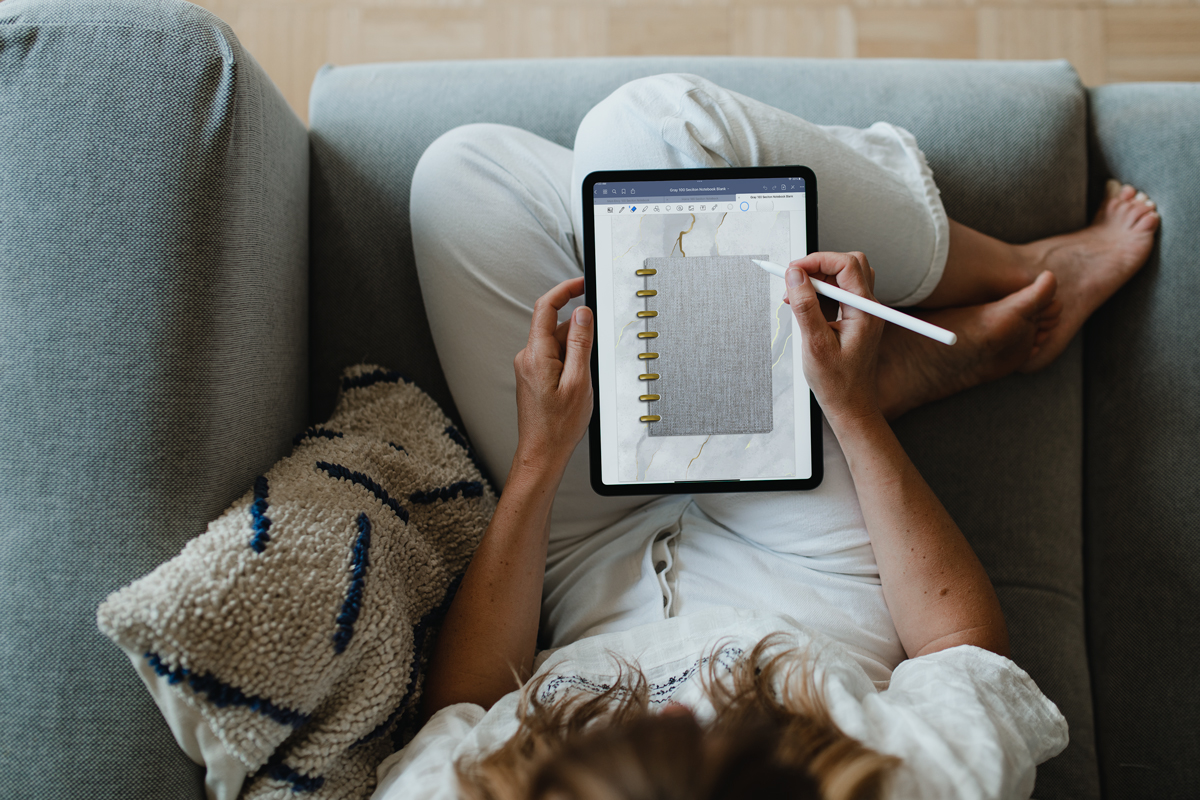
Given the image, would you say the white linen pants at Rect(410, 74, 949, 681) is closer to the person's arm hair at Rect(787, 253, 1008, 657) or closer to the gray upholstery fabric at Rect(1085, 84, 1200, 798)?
the person's arm hair at Rect(787, 253, 1008, 657)

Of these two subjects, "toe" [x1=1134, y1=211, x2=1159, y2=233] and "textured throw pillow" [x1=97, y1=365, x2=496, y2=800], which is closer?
"textured throw pillow" [x1=97, y1=365, x2=496, y2=800]

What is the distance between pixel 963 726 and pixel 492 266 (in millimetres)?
607

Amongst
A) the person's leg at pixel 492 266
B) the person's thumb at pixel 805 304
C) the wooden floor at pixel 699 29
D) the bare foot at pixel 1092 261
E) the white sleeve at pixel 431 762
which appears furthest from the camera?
the wooden floor at pixel 699 29

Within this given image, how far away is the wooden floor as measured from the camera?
4.29 feet

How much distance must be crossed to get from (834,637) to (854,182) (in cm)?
47

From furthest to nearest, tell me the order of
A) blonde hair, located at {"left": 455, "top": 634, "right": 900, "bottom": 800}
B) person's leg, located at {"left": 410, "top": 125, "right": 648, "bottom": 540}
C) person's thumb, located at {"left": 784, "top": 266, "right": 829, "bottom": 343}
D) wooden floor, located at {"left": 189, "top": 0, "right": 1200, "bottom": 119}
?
wooden floor, located at {"left": 189, "top": 0, "right": 1200, "bottom": 119} → person's leg, located at {"left": 410, "top": 125, "right": 648, "bottom": 540} → person's thumb, located at {"left": 784, "top": 266, "right": 829, "bottom": 343} → blonde hair, located at {"left": 455, "top": 634, "right": 900, "bottom": 800}

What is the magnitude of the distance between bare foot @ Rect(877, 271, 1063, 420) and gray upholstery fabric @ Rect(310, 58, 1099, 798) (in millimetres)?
40

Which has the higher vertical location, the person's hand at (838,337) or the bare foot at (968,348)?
the person's hand at (838,337)

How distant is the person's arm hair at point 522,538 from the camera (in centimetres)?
68

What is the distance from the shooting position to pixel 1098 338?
0.92 meters

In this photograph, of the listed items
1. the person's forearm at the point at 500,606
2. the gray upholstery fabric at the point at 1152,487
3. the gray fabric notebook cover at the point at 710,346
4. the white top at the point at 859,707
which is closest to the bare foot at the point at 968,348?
the gray upholstery fabric at the point at 1152,487

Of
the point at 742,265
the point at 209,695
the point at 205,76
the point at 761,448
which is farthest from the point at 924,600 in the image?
the point at 205,76

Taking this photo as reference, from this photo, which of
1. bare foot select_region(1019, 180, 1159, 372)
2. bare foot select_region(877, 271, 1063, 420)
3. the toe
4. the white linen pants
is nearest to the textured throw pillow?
the white linen pants

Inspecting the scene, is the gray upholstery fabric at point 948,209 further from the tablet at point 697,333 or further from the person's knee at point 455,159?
the tablet at point 697,333
